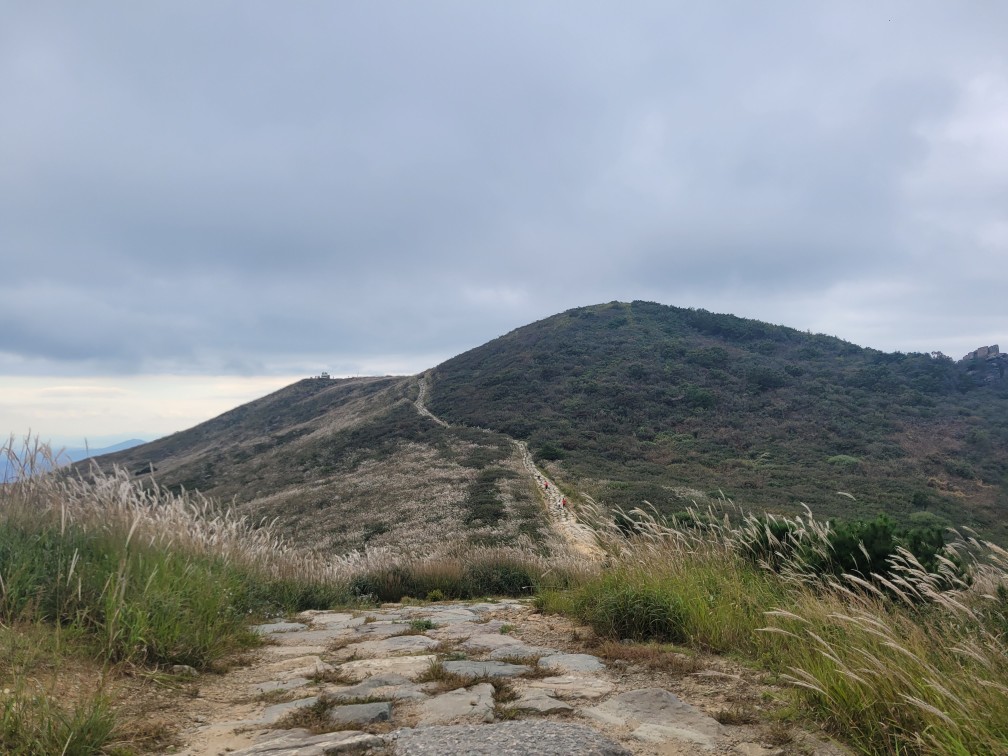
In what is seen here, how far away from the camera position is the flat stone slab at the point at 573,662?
13.0 feet

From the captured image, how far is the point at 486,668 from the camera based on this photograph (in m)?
4.01

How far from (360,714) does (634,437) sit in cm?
3263

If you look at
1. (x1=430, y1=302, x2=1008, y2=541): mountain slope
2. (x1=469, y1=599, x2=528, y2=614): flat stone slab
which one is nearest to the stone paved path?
(x1=469, y1=599, x2=528, y2=614): flat stone slab

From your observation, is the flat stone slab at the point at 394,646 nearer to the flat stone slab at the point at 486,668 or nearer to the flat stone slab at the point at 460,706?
the flat stone slab at the point at 486,668

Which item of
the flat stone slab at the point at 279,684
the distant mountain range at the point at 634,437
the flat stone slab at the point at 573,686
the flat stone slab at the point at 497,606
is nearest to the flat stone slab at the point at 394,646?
the flat stone slab at the point at 279,684

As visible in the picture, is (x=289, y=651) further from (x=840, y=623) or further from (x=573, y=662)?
(x=840, y=623)

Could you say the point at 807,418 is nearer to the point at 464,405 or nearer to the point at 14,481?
the point at 464,405

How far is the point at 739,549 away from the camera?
6152 millimetres

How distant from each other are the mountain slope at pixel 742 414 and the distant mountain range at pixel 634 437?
17cm

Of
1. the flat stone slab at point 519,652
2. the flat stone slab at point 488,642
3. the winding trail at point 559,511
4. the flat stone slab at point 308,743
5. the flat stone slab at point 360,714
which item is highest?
the flat stone slab at point 308,743

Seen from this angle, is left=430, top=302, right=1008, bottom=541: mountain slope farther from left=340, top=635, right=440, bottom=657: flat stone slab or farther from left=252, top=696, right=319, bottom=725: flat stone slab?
left=252, top=696, right=319, bottom=725: flat stone slab

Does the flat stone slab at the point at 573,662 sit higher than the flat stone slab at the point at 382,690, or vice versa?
the flat stone slab at the point at 382,690

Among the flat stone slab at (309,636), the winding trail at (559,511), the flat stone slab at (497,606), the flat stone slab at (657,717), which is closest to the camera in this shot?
the flat stone slab at (657,717)

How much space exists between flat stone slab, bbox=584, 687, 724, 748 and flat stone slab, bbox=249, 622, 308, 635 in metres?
3.29
